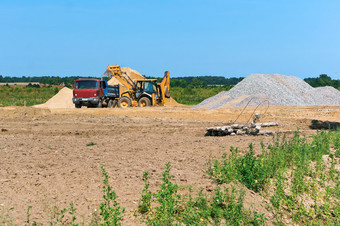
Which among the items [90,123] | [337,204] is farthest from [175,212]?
[90,123]

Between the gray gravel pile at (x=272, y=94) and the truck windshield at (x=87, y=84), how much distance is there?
27.4ft

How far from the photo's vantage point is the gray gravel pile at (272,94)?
2809 centimetres

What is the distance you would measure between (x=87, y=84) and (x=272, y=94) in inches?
523

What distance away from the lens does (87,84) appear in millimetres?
25062

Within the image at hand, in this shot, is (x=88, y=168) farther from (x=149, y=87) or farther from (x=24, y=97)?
(x=24, y=97)

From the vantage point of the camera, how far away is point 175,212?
5.71 metres

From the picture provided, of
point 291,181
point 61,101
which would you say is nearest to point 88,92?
point 61,101

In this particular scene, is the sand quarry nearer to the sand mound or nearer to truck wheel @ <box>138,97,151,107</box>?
truck wheel @ <box>138,97,151,107</box>

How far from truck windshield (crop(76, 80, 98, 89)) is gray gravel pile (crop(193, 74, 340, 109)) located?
8.35 m

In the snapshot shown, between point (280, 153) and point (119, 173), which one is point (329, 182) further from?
point (119, 173)

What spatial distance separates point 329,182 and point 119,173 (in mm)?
4106

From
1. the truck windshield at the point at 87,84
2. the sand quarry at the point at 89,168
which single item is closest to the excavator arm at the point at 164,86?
the truck windshield at the point at 87,84

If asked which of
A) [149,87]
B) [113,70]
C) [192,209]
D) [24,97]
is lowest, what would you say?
[192,209]

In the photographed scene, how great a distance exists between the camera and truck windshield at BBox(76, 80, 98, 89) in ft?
82.0
